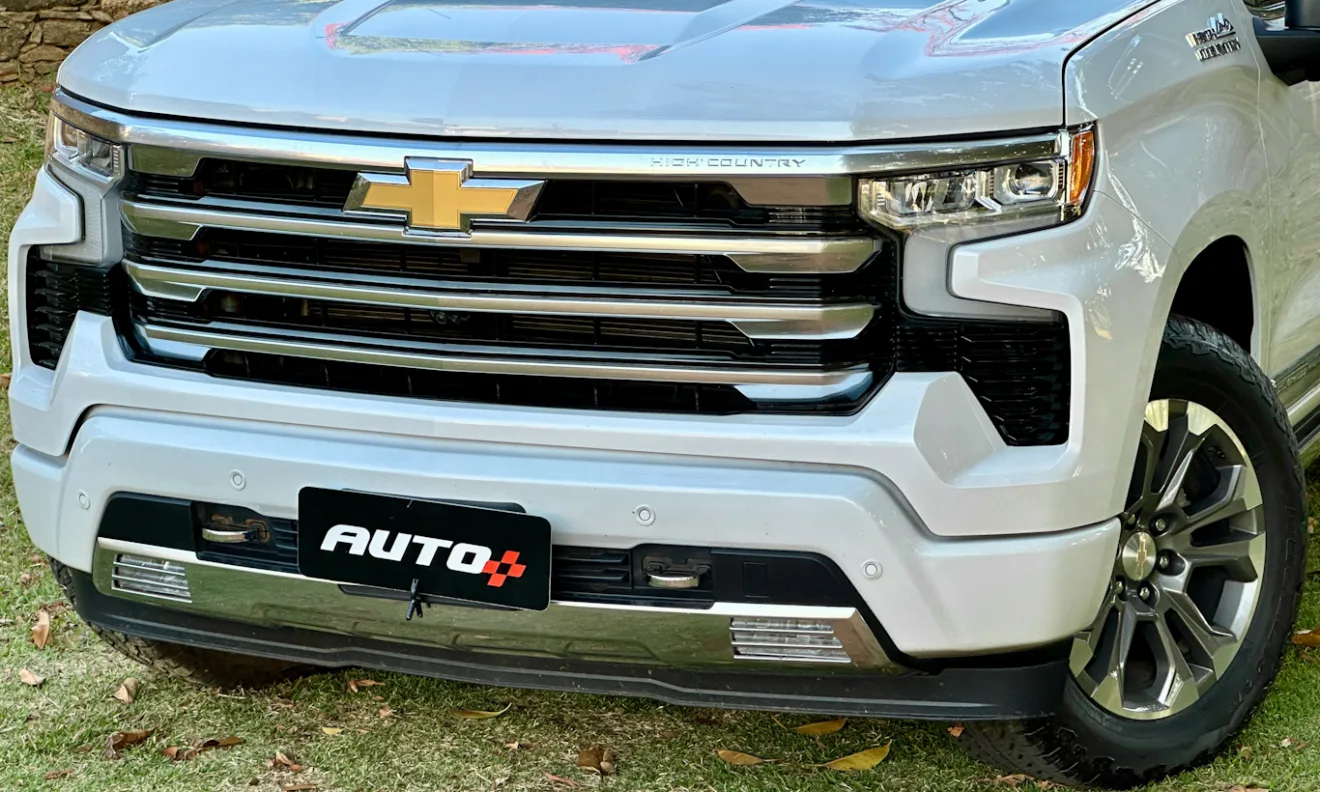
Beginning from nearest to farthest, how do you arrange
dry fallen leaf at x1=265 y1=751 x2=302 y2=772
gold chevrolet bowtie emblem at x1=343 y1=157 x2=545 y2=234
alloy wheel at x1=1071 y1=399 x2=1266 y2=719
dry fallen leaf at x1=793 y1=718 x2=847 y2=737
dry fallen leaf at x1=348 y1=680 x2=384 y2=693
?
1. gold chevrolet bowtie emblem at x1=343 y1=157 x2=545 y2=234
2. alloy wheel at x1=1071 y1=399 x2=1266 y2=719
3. dry fallen leaf at x1=265 y1=751 x2=302 y2=772
4. dry fallen leaf at x1=793 y1=718 x2=847 y2=737
5. dry fallen leaf at x1=348 y1=680 x2=384 y2=693

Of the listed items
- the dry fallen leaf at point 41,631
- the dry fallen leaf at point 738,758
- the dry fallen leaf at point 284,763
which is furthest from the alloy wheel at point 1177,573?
the dry fallen leaf at point 41,631

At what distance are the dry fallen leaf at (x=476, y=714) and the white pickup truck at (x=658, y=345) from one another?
648 millimetres

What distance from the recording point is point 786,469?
2428 mm

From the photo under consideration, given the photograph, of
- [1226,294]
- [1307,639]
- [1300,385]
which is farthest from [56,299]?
[1307,639]

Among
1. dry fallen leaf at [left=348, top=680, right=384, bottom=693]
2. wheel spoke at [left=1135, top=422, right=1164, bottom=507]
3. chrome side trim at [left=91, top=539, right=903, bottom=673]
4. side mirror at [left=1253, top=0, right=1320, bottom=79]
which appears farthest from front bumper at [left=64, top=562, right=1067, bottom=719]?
side mirror at [left=1253, top=0, right=1320, bottom=79]

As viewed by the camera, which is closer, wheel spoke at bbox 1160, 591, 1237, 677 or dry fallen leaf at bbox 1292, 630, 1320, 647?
wheel spoke at bbox 1160, 591, 1237, 677

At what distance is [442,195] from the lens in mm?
2480

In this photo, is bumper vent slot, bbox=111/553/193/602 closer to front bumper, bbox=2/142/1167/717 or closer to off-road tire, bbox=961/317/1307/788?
front bumper, bbox=2/142/1167/717

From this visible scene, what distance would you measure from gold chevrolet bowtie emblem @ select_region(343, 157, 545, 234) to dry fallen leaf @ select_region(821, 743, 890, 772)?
4.55 ft

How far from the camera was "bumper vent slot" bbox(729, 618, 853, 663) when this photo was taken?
98.1 inches

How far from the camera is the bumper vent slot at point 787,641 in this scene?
2.49 m

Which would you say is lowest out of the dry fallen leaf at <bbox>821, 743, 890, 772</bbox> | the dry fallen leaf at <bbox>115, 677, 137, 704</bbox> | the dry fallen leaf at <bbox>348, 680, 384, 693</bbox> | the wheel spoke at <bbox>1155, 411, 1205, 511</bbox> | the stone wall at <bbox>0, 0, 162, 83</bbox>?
the stone wall at <bbox>0, 0, 162, 83</bbox>

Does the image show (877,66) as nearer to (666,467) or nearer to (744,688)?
(666,467)

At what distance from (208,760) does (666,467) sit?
140 centimetres
